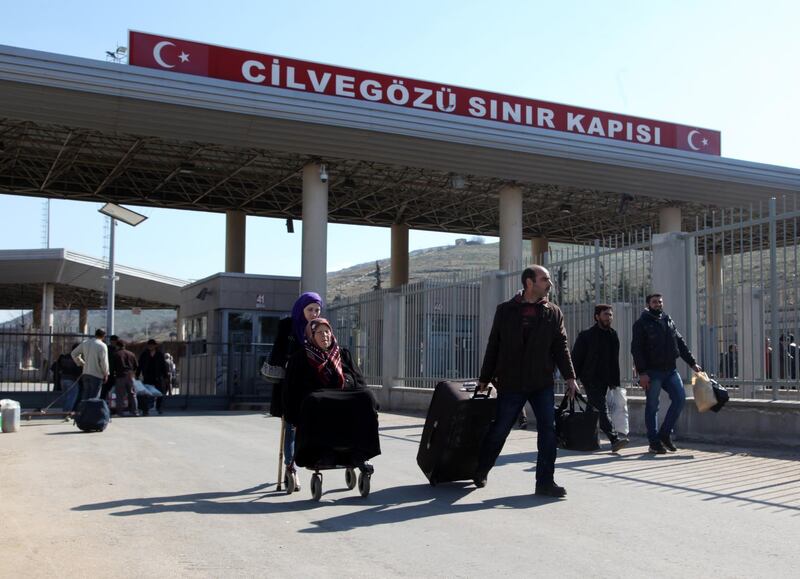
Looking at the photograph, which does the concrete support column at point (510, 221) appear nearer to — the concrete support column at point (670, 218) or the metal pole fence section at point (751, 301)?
the concrete support column at point (670, 218)

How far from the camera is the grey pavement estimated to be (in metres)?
4.93

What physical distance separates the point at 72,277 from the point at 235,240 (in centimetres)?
1728

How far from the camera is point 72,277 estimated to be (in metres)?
45.6

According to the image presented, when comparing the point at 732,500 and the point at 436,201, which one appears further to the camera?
the point at 436,201

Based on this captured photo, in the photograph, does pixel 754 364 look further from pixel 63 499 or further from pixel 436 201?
pixel 436 201

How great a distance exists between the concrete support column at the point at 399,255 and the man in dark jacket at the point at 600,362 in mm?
24719

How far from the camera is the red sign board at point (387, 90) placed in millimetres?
20219

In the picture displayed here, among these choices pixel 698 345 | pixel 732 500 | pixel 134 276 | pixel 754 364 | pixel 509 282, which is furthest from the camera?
pixel 134 276

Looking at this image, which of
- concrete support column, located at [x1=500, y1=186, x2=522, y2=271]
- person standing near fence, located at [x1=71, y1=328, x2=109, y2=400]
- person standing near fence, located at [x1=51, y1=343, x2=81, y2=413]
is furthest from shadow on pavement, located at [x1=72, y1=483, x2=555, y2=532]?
concrete support column, located at [x1=500, y1=186, x2=522, y2=271]

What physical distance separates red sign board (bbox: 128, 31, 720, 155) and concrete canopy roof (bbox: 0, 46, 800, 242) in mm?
1063

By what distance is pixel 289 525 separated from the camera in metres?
6.04

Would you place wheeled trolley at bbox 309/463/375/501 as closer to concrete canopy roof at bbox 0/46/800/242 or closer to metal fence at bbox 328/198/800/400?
metal fence at bbox 328/198/800/400

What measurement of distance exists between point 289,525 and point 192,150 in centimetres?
2017

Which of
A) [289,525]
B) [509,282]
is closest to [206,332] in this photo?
[509,282]
